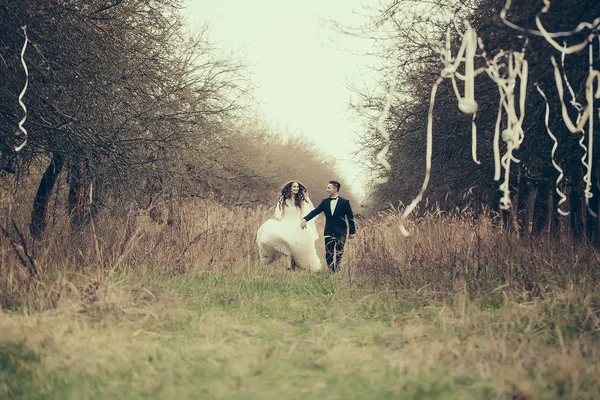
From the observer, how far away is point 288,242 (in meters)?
12.2

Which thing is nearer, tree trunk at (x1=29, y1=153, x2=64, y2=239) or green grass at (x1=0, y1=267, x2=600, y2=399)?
green grass at (x1=0, y1=267, x2=600, y2=399)

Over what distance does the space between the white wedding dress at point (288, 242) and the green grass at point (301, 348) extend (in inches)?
186

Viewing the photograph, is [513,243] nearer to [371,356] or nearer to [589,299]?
[589,299]

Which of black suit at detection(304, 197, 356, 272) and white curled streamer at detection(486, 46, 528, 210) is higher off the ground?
white curled streamer at detection(486, 46, 528, 210)

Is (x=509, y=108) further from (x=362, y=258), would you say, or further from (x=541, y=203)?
(x=541, y=203)

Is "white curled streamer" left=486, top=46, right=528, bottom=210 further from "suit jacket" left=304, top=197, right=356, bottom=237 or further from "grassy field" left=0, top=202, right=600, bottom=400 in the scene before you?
"suit jacket" left=304, top=197, right=356, bottom=237

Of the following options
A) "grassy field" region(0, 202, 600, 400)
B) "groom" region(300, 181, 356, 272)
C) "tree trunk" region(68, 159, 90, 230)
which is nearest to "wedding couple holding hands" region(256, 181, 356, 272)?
"groom" region(300, 181, 356, 272)

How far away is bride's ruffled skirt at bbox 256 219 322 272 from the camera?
40.4ft

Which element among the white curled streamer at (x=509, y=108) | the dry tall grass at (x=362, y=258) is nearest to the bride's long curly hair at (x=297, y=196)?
the dry tall grass at (x=362, y=258)

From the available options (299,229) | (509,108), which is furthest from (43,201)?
(509,108)

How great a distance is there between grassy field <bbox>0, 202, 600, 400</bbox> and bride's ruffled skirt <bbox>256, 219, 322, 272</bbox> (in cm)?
210

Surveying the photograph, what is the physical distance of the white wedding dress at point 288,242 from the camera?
12305mm

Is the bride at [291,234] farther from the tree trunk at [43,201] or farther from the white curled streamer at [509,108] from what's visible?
the white curled streamer at [509,108]

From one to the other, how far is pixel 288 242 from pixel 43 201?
4599 millimetres
